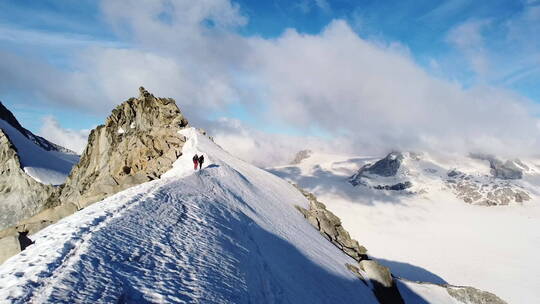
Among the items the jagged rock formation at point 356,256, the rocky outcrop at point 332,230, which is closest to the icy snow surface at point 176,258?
the jagged rock formation at point 356,256

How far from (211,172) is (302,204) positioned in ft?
53.5

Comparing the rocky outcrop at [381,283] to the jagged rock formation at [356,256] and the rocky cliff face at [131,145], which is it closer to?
the jagged rock formation at [356,256]

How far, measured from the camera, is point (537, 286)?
185375mm

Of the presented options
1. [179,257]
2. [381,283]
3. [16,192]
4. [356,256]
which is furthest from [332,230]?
[16,192]

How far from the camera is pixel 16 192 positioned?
204ft

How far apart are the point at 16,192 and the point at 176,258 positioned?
63.6m

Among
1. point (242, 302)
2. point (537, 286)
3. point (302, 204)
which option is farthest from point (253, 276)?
point (537, 286)

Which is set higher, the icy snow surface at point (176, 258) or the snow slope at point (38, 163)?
the icy snow surface at point (176, 258)

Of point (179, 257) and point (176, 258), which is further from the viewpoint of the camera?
point (179, 257)

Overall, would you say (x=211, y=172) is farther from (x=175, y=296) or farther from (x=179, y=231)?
(x=175, y=296)

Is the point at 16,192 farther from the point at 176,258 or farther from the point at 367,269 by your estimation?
the point at 176,258

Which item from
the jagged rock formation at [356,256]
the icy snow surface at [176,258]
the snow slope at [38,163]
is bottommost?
the snow slope at [38,163]

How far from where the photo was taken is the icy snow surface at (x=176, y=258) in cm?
1045

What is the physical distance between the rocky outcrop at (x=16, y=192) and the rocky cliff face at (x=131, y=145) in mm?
7133
